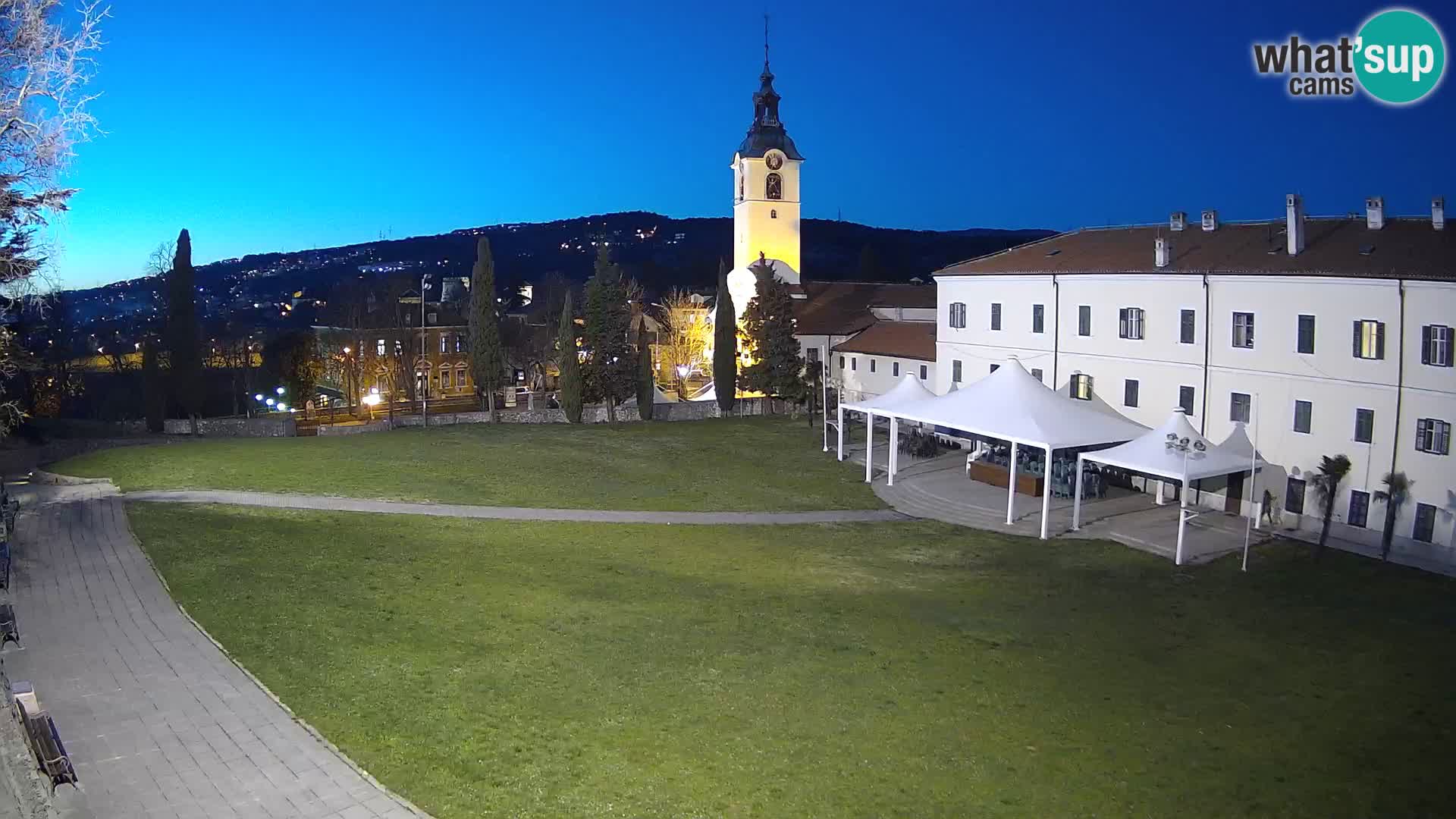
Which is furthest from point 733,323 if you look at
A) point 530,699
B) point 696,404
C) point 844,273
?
point 844,273

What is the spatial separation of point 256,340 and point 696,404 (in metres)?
29.9

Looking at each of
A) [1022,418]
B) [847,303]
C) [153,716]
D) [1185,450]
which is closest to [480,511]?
[153,716]

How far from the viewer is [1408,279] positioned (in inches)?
796

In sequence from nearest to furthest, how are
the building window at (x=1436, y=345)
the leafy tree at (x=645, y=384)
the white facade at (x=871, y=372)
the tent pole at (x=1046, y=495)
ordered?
the building window at (x=1436, y=345) → the tent pole at (x=1046, y=495) → the white facade at (x=871, y=372) → the leafy tree at (x=645, y=384)

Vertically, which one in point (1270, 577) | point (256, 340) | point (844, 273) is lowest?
point (1270, 577)

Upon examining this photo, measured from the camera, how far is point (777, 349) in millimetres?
43219

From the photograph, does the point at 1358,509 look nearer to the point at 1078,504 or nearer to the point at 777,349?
the point at 1078,504

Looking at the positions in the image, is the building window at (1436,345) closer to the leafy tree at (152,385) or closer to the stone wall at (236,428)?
the stone wall at (236,428)

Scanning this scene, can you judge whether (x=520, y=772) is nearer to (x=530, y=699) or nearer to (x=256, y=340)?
(x=530, y=699)

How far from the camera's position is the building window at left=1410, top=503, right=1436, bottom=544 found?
65.9 ft

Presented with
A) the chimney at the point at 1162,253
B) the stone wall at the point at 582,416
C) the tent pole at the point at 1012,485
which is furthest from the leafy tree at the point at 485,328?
the chimney at the point at 1162,253

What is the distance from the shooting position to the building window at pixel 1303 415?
22234 mm

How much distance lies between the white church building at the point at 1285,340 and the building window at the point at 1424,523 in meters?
0.02

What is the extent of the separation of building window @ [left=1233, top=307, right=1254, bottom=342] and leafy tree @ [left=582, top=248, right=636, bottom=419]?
24.4 m
